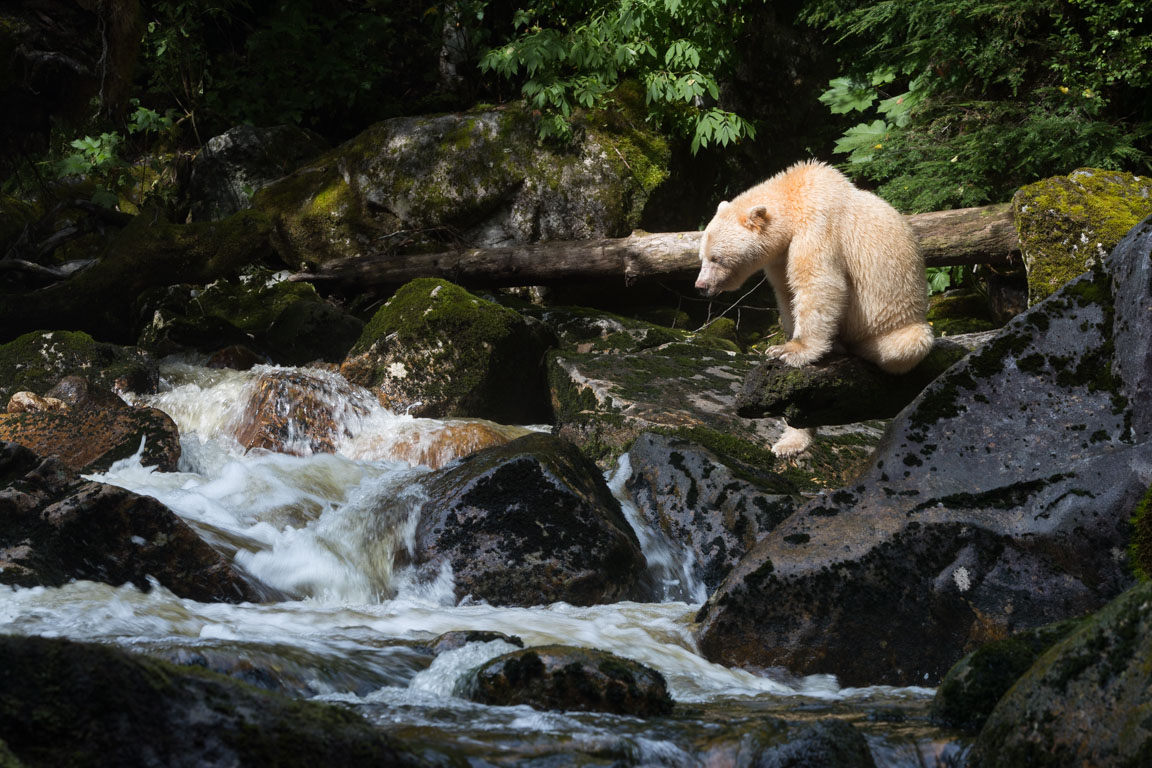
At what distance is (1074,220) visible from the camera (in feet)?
25.8

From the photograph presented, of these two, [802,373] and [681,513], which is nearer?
[802,373]

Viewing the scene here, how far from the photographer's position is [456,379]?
863 cm

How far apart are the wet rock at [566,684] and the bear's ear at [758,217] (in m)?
3.15

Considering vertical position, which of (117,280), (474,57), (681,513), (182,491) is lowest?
(681,513)

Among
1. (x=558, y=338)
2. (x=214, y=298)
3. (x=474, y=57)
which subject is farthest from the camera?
(x=474, y=57)

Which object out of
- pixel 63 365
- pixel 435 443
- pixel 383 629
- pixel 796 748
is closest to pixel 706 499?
pixel 383 629

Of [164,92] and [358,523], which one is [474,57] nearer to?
[164,92]

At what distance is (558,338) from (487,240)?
8.76ft

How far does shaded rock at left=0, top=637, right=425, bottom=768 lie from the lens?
189 centimetres

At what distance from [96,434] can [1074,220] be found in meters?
7.90

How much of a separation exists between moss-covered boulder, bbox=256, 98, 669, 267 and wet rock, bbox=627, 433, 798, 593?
6.16 metres

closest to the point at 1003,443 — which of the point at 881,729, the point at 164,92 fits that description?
the point at 881,729

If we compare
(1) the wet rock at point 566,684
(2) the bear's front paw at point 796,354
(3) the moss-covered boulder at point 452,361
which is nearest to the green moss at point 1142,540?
(2) the bear's front paw at point 796,354

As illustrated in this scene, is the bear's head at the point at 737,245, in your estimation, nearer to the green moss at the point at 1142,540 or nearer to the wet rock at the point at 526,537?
the wet rock at the point at 526,537
